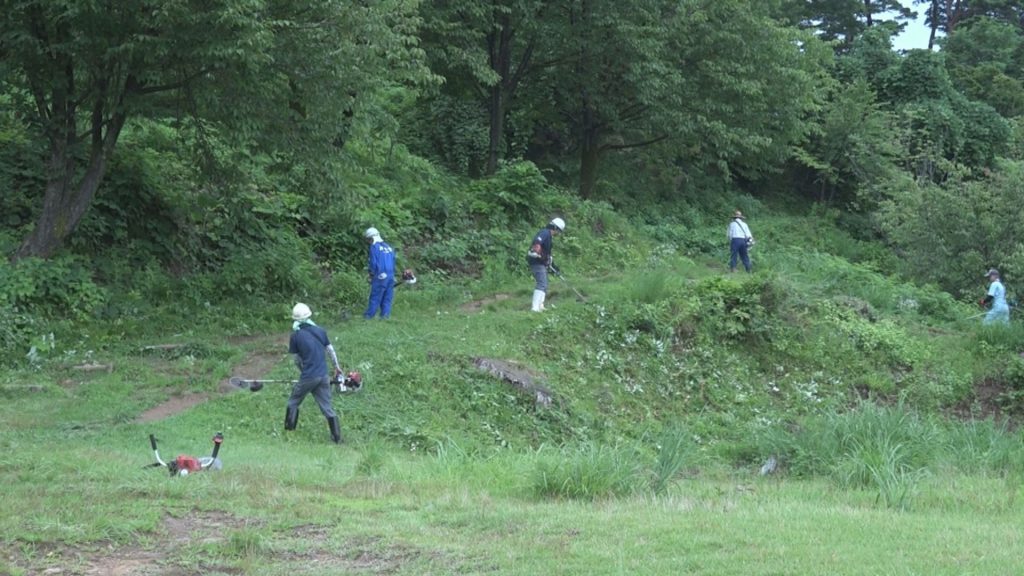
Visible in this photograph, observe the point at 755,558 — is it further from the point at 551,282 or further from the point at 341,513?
the point at 551,282

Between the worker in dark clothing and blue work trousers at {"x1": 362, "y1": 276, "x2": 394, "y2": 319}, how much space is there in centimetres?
532

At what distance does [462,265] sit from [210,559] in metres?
16.2

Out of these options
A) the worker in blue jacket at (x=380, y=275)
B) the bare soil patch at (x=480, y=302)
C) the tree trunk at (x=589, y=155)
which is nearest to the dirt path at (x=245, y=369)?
the worker in blue jacket at (x=380, y=275)

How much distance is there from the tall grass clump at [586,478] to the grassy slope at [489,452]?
17cm

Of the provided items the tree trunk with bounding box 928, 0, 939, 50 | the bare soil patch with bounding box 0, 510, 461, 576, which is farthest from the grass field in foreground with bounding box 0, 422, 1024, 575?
the tree trunk with bounding box 928, 0, 939, 50

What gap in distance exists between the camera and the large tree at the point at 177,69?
13.8m

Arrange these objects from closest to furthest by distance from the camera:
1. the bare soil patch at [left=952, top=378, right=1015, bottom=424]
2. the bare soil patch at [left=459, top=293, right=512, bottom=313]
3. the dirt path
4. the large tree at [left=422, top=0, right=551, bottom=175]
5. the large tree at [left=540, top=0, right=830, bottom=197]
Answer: the dirt path
the bare soil patch at [left=952, top=378, right=1015, bottom=424]
the bare soil patch at [left=459, top=293, right=512, bottom=313]
the large tree at [left=422, top=0, right=551, bottom=175]
the large tree at [left=540, top=0, right=830, bottom=197]

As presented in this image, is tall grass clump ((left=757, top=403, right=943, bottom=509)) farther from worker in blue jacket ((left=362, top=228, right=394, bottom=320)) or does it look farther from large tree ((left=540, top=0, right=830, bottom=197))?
large tree ((left=540, top=0, right=830, bottom=197))

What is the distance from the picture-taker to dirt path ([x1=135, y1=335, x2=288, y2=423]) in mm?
11977

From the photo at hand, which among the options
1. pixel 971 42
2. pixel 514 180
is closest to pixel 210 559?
pixel 514 180

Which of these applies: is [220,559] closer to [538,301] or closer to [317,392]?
[317,392]

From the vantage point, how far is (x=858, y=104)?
117 ft

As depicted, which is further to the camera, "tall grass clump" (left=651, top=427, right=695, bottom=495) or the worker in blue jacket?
the worker in blue jacket

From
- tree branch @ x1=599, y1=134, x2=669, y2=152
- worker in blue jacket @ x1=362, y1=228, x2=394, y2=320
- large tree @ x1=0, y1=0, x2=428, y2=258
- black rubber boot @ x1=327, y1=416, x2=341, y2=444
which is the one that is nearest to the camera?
black rubber boot @ x1=327, y1=416, x2=341, y2=444
